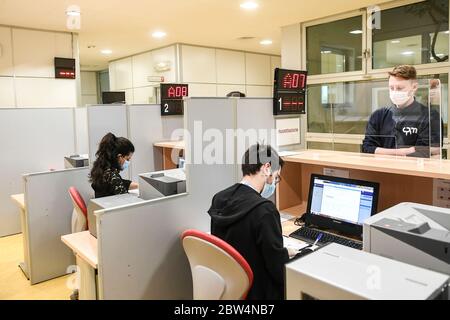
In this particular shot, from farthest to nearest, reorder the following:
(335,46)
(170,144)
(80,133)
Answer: (335,46) < (80,133) < (170,144)

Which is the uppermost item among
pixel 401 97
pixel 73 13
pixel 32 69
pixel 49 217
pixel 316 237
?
pixel 73 13

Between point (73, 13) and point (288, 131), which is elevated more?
point (73, 13)

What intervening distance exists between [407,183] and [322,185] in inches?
19.6

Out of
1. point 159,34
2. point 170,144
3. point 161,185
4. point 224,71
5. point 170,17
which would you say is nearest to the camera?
point 161,185

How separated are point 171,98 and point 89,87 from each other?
722 centimetres

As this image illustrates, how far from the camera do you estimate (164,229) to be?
221cm

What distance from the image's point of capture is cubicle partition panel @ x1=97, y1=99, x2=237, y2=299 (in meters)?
2.03

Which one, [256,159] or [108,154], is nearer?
[256,159]

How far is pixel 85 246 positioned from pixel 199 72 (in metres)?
5.13

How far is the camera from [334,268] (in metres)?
1.10

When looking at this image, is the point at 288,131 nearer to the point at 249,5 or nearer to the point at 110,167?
the point at 110,167

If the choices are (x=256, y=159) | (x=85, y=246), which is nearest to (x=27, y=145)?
(x=85, y=246)

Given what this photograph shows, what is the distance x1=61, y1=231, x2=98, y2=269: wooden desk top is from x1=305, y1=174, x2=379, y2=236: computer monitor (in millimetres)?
1346

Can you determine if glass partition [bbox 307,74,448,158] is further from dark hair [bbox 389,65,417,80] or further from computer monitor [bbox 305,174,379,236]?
computer monitor [bbox 305,174,379,236]
